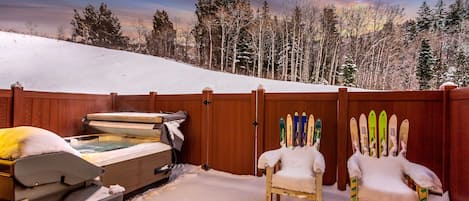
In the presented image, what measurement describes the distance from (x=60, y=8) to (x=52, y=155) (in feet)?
31.4

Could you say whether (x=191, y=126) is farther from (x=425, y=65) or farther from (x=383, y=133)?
(x=425, y=65)

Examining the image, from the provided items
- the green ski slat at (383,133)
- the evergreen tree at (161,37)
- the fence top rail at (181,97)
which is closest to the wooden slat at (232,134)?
the fence top rail at (181,97)

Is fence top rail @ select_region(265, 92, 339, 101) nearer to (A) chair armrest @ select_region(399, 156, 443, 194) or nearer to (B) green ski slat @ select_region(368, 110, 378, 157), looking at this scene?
(B) green ski slat @ select_region(368, 110, 378, 157)

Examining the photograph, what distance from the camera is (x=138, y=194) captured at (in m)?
3.69

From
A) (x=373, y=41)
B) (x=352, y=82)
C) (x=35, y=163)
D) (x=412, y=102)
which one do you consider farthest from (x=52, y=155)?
(x=373, y=41)

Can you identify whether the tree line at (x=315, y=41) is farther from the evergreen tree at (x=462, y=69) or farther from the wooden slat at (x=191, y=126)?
the wooden slat at (x=191, y=126)

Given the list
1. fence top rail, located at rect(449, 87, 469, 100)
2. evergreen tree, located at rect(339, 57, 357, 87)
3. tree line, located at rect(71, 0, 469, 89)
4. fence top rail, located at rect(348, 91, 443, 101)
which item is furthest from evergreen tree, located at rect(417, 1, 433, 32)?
fence top rail, located at rect(449, 87, 469, 100)

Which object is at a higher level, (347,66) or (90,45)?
(90,45)

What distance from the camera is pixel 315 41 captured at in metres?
9.75

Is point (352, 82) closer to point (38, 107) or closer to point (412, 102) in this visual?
point (412, 102)

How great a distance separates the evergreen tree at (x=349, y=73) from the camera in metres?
8.77

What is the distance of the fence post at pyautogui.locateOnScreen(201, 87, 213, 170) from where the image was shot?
4.79 metres

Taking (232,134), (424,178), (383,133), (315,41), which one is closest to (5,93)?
(232,134)

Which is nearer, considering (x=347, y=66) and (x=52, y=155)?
(x=52, y=155)
